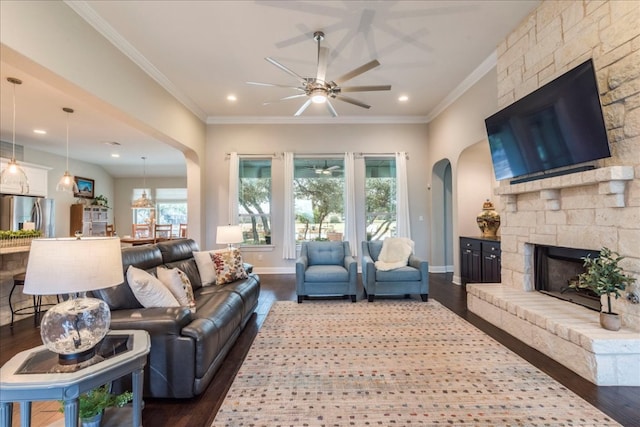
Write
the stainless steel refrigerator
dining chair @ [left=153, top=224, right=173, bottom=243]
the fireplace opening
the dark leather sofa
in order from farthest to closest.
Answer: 1. dining chair @ [left=153, top=224, right=173, bottom=243]
2. the stainless steel refrigerator
3. the fireplace opening
4. the dark leather sofa

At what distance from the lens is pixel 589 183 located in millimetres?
2615

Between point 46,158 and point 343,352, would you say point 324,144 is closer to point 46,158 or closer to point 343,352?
point 343,352

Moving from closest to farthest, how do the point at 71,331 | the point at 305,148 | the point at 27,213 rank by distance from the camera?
the point at 71,331, the point at 305,148, the point at 27,213

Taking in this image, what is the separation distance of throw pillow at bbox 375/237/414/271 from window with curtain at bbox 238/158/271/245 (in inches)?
111

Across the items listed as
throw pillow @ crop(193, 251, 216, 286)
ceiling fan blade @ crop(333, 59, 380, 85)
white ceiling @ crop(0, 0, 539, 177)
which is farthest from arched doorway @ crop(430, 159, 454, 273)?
throw pillow @ crop(193, 251, 216, 286)

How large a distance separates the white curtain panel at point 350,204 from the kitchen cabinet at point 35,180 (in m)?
7.34

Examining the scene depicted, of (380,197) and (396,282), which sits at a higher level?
(380,197)

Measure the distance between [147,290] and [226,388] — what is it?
948mm

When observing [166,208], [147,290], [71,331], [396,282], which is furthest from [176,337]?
[166,208]

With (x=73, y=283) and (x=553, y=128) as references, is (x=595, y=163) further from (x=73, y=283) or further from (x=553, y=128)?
(x=73, y=283)

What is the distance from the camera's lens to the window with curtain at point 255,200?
668 centimetres

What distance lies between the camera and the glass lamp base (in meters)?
1.53

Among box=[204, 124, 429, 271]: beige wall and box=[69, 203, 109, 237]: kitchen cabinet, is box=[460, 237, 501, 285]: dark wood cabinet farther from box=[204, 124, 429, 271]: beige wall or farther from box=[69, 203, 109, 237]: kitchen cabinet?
box=[69, 203, 109, 237]: kitchen cabinet

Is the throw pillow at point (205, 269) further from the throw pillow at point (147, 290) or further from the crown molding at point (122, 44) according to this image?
the crown molding at point (122, 44)
